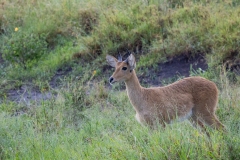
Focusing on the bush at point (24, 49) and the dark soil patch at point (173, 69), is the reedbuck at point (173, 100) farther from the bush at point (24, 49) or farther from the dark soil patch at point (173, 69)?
the bush at point (24, 49)

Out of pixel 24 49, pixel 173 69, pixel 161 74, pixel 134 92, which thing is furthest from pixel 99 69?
pixel 134 92

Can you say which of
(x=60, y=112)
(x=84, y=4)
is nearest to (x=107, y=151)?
(x=60, y=112)

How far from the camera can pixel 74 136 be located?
7.32 meters

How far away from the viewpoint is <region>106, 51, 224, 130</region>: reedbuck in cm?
730

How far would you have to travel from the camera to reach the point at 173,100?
24.3 feet

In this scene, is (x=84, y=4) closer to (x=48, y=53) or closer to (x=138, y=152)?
(x=48, y=53)

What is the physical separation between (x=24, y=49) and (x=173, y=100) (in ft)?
18.1

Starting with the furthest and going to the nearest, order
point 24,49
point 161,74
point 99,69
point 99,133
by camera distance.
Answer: point 24,49
point 99,69
point 161,74
point 99,133

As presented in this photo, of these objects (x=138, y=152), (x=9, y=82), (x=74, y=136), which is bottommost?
(x=9, y=82)

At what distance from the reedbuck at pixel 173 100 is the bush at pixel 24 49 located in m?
4.83

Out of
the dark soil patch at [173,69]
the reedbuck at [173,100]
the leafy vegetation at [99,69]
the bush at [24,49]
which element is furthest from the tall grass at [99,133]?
the bush at [24,49]

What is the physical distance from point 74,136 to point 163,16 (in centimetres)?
515

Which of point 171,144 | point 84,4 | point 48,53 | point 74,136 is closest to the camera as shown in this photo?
point 171,144

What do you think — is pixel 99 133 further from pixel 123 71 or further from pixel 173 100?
pixel 173 100
